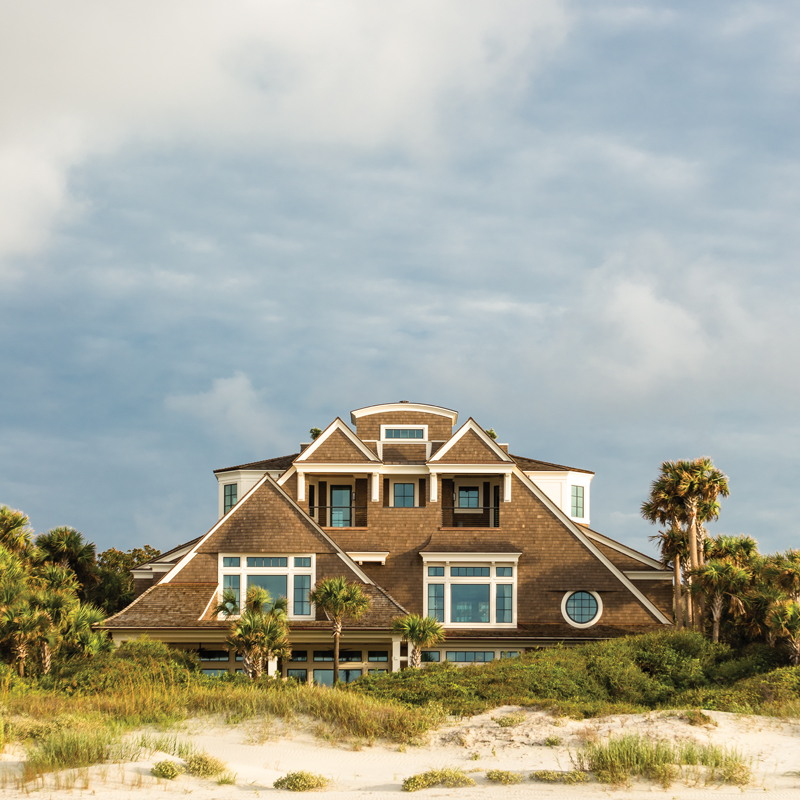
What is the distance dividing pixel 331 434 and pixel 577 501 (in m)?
13.6

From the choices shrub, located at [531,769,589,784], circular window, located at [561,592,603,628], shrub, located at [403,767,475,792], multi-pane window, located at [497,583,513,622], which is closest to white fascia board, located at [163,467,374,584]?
multi-pane window, located at [497,583,513,622]

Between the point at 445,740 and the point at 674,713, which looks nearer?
the point at 445,740

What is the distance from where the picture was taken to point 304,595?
39375 mm

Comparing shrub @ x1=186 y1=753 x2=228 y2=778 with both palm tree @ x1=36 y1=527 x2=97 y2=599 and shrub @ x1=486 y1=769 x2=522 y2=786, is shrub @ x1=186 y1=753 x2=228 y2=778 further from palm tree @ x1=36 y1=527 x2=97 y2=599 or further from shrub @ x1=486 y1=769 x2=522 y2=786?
palm tree @ x1=36 y1=527 x2=97 y2=599

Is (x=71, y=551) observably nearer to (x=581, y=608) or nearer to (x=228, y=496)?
(x=228, y=496)

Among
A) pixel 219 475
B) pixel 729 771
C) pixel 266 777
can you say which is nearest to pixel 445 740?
pixel 266 777

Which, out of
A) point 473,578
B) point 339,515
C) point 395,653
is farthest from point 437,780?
point 339,515

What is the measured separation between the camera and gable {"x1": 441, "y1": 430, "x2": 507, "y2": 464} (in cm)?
4288

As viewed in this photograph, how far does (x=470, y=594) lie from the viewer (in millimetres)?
41312

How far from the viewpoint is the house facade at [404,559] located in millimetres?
38625

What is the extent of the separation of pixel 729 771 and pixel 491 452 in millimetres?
23659

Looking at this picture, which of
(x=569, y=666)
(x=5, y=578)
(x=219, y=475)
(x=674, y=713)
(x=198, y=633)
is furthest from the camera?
(x=219, y=475)

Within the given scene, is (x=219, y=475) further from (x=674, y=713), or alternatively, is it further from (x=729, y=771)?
(x=729, y=771)

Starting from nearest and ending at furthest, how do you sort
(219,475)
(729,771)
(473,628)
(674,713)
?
(729,771) → (674,713) → (473,628) → (219,475)
